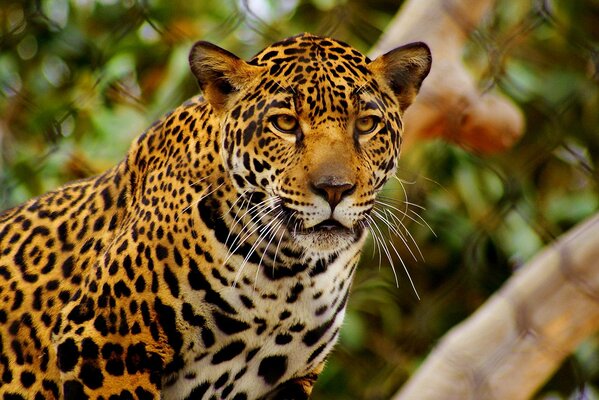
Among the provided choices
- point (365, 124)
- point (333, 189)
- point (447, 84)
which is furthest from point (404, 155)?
point (333, 189)

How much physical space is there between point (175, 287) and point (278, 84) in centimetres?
43

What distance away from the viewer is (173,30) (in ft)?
7.96

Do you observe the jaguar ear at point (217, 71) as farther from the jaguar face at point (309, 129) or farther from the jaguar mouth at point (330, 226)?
the jaguar mouth at point (330, 226)

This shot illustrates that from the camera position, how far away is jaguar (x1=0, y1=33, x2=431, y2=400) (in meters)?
2.09

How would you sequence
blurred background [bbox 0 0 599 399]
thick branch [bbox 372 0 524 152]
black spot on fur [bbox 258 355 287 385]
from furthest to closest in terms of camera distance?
blurred background [bbox 0 0 599 399]
thick branch [bbox 372 0 524 152]
black spot on fur [bbox 258 355 287 385]

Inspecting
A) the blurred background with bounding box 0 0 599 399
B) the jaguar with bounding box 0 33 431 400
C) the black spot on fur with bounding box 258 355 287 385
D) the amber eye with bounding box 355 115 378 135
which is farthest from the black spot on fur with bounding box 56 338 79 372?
the blurred background with bounding box 0 0 599 399

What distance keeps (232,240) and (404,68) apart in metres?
0.47

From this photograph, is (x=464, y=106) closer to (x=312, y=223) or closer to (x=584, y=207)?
(x=312, y=223)

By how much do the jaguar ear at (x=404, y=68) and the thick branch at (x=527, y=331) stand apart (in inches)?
18.2

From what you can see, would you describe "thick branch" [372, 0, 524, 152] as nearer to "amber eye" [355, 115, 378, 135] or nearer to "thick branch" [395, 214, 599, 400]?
"thick branch" [395, 214, 599, 400]

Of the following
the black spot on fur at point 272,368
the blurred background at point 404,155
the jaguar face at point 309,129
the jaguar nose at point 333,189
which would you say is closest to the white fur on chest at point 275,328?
the black spot on fur at point 272,368

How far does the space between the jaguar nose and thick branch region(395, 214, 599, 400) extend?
1.84 feet

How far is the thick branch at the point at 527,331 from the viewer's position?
237cm

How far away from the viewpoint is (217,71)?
215 centimetres
